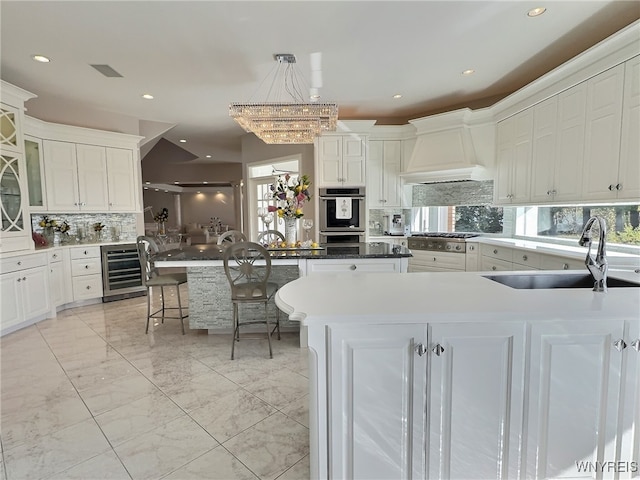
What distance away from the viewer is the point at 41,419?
2.05 meters

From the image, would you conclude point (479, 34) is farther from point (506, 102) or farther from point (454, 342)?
point (454, 342)

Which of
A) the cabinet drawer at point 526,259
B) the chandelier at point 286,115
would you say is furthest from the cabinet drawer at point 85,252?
the cabinet drawer at point 526,259

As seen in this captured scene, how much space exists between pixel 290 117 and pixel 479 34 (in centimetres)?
187

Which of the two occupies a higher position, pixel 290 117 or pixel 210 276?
pixel 290 117

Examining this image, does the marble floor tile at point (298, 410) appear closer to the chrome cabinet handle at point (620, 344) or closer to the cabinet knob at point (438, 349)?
the cabinet knob at point (438, 349)

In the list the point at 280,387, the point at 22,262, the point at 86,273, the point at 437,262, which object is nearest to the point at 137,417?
the point at 280,387

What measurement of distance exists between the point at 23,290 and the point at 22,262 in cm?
31

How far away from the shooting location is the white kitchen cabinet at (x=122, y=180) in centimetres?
488

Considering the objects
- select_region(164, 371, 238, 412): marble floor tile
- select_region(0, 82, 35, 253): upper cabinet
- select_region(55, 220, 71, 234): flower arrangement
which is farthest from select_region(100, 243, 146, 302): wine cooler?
select_region(164, 371, 238, 412): marble floor tile

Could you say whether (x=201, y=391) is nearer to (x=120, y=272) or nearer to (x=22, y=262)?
(x=22, y=262)

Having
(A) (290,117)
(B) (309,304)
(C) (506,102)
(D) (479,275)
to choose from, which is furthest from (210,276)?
(C) (506,102)

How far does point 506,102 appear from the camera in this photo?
155 inches

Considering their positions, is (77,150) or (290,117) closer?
(290,117)

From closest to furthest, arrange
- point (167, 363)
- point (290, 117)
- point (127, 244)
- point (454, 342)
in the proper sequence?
1. point (454, 342)
2. point (167, 363)
3. point (290, 117)
4. point (127, 244)
